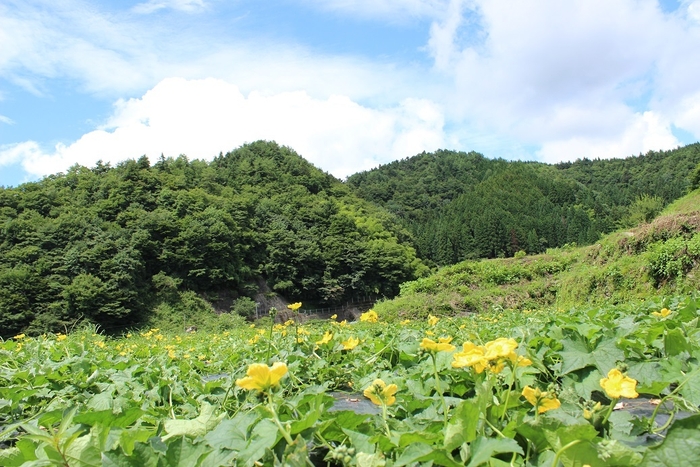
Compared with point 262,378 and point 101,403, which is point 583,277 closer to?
point 101,403

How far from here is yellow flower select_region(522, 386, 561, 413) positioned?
2.75ft

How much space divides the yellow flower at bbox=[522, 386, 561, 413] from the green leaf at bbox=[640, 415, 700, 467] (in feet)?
0.79

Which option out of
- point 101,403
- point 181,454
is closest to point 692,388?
point 181,454

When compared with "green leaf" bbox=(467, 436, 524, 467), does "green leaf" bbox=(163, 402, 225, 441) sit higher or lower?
lower

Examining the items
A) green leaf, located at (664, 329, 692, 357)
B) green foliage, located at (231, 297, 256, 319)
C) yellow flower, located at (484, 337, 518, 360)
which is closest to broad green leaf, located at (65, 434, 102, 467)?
yellow flower, located at (484, 337, 518, 360)

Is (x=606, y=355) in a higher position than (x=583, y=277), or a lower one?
higher

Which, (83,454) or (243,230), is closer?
(83,454)

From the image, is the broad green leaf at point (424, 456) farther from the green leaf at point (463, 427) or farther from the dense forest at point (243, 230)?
the dense forest at point (243, 230)

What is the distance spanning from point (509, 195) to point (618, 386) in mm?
79402

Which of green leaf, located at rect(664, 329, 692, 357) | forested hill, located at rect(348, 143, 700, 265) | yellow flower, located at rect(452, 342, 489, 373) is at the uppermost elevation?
forested hill, located at rect(348, 143, 700, 265)

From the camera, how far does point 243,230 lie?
4091 cm

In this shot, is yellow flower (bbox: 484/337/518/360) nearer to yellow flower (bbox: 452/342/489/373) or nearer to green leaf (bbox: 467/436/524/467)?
yellow flower (bbox: 452/342/489/373)

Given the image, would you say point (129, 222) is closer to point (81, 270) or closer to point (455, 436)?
point (81, 270)

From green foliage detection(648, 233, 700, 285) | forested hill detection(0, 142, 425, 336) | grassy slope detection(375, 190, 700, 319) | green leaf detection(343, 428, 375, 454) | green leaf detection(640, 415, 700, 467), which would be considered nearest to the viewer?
green leaf detection(640, 415, 700, 467)
